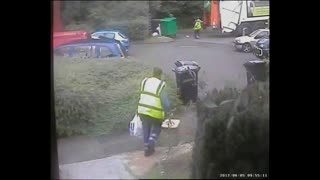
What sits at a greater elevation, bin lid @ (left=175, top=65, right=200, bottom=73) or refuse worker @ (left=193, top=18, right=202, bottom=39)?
refuse worker @ (left=193, top=18, right=202, bottom=39)

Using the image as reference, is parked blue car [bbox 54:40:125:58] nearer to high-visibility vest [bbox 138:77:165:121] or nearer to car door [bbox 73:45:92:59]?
car door [bbox 73:45:92:59]

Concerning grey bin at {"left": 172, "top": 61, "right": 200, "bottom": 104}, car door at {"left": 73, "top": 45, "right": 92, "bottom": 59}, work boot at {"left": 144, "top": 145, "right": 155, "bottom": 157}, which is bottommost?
work boot at {"left": 144, "top": 145, "right": 155, "bottom": 157}

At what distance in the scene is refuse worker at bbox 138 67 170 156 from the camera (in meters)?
2.28

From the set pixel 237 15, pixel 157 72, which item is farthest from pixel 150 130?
pixel 237 15

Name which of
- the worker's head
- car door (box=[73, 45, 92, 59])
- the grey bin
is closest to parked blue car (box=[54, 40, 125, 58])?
car door (box=[73, 45, 92, 59])

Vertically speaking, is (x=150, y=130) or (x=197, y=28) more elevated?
(x=197, y=28)

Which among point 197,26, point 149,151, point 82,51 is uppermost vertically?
point 197,26

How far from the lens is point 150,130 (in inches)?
90.6

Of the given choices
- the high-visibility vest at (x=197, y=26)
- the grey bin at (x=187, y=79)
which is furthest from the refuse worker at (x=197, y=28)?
the grey bin at (x=187, y=79)

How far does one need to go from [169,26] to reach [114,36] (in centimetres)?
25

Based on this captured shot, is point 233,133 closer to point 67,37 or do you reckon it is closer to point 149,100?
point 149,100

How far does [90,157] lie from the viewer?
2.30m

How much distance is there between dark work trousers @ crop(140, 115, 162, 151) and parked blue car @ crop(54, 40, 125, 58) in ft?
1.04
